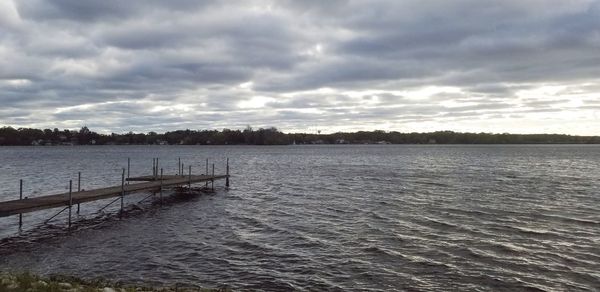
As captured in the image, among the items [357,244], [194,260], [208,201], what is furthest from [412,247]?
[208,201]

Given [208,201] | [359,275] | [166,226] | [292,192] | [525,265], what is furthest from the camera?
[292,192]

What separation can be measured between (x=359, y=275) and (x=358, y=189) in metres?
29.8

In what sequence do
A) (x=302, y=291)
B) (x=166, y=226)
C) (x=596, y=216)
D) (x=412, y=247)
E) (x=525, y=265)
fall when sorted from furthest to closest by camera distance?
(x=596, y=216)
(x=166, y=226)
(x=412, y=247)
(x=525, y=265)
(x=302, y=291)

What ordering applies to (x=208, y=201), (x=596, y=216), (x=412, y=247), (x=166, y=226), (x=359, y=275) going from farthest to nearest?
(x=208, y=201) < (x=596, y=216) < (x=166, y=226) < (x=412, y=247) < (x=359, y=275)

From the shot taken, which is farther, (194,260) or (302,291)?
(194,260)

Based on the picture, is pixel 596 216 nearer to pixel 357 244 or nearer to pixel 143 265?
pixel 357 244

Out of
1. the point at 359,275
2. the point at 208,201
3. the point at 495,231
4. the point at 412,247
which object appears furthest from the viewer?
the point at 208,201

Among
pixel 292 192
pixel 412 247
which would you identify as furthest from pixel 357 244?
pixel 292 192

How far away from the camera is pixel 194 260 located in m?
19.5

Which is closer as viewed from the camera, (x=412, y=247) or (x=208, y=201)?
(x=412, y=247)

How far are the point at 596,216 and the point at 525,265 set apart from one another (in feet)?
49.0

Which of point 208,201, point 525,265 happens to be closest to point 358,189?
point 208,201

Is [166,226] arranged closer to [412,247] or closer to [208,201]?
[208,201]

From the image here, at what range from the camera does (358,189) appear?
46.9m
